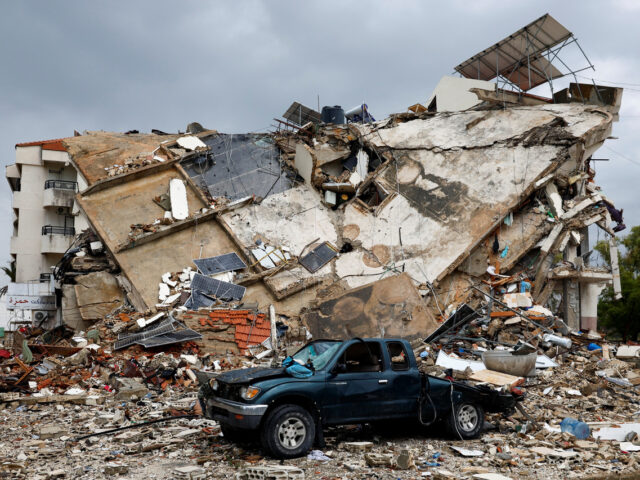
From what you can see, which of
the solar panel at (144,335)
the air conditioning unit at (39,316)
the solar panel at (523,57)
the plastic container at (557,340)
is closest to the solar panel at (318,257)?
the solar panel at (144,335)

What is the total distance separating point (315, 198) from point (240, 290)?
5.61 metres

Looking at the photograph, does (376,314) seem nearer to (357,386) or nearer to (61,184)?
(357,386)

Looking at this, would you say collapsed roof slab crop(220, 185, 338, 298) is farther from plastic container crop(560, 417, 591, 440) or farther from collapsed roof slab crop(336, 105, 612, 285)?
plastic container crop(560, 417, 591, 440)

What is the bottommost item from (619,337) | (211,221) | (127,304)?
(619,337)

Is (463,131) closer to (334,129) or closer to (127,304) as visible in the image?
(334,129)

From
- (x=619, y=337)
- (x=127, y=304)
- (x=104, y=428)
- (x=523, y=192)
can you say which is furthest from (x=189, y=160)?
(x=619, y=337)

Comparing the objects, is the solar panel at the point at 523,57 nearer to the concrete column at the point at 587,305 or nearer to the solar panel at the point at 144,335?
the concrete column at the point at 587,305

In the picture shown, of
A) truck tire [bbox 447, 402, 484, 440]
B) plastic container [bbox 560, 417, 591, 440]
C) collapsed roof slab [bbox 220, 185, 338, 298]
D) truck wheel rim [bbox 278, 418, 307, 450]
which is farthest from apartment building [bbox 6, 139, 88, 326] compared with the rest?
plastic container [bbox 560, 417, 591, 440]

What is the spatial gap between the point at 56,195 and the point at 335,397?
1275 inches

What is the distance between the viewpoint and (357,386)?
7.59 meters

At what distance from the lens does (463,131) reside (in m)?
21.6

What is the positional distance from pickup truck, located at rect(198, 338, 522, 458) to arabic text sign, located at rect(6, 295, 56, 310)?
21800 mm

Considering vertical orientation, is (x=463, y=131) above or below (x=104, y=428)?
above

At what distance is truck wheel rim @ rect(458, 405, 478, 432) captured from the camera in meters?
8.41
